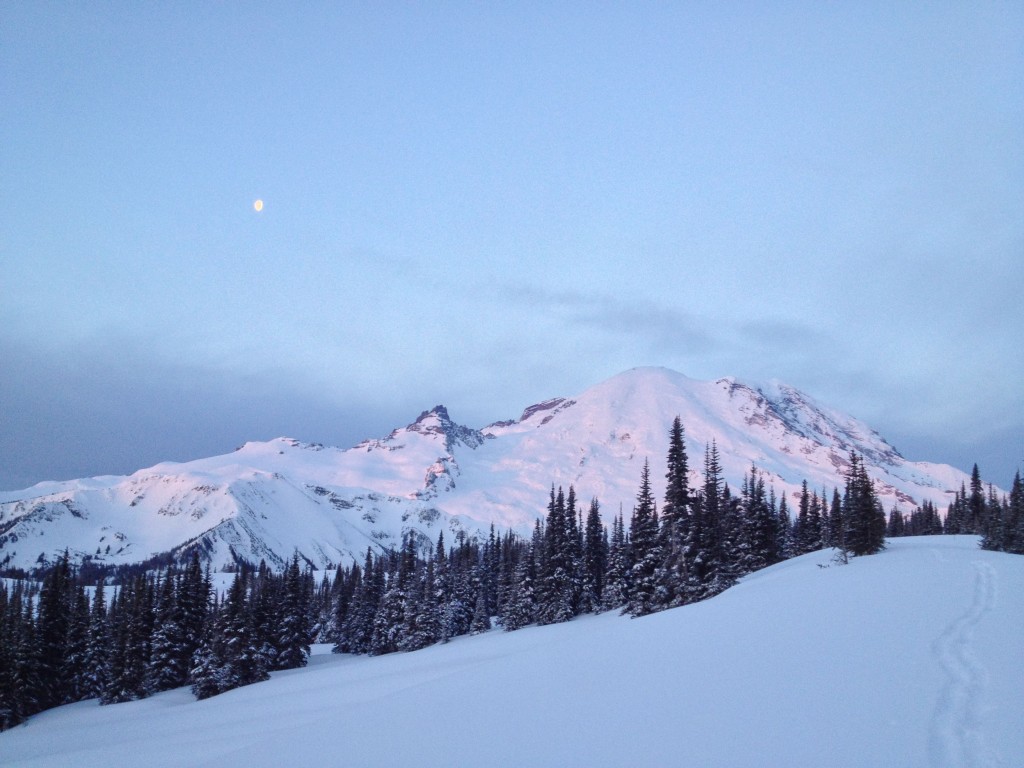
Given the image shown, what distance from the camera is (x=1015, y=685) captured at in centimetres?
996

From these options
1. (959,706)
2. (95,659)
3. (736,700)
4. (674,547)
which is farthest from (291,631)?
(959,706)

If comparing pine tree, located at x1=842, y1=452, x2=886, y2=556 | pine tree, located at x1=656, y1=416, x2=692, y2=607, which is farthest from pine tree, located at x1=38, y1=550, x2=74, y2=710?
pine tree, located at x1=842, y1=452, x2=886, y2=556

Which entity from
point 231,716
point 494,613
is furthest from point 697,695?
point 494,613

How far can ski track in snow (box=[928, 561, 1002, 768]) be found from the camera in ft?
24.6

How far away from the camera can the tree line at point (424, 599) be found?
4359 cm

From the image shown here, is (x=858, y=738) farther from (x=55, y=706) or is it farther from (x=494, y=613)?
(x=494, y=613)

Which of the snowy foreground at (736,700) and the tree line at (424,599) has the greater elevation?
the snowy foreground at (736,700)

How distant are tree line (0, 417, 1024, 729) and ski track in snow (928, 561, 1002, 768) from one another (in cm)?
2728

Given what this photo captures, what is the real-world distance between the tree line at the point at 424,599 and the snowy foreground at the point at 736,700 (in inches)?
799

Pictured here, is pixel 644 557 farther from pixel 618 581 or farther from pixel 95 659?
pixel 95 659

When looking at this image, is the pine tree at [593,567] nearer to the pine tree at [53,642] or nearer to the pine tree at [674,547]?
the pine tree at [674,547]

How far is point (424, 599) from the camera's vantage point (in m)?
67.0

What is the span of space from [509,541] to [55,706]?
59362 millimetres

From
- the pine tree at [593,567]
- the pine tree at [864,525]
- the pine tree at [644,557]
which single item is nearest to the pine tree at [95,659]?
the pine tree at [593,567]
